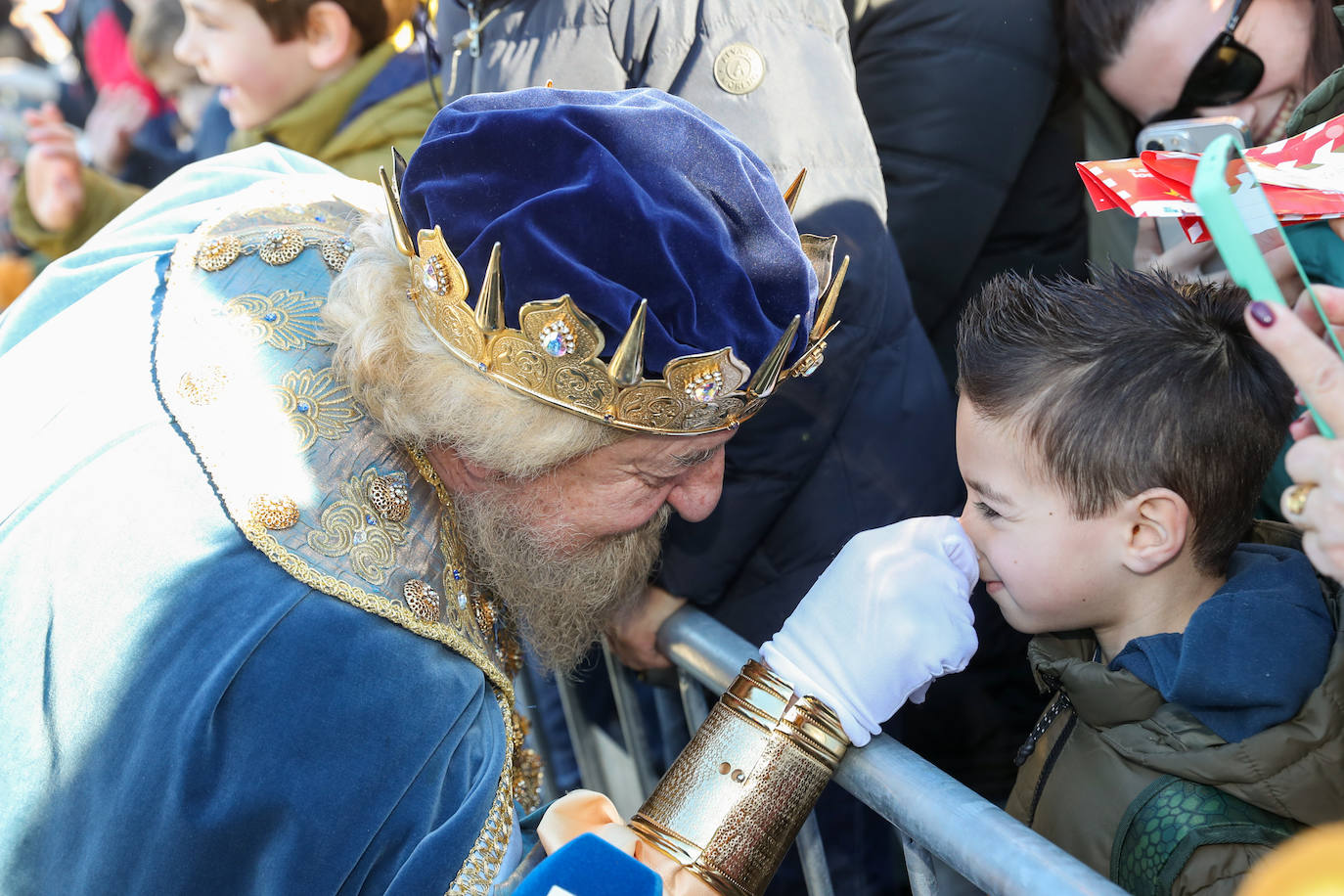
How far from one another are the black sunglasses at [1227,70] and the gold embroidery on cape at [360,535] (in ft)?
5.35

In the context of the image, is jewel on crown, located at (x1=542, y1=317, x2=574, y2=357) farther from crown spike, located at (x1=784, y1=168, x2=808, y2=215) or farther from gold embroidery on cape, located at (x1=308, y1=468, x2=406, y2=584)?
crown spike, located at (x1=784, y1=168, x2=808, y2=215)

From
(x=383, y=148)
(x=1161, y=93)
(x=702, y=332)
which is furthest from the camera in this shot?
(x=383, y=148)

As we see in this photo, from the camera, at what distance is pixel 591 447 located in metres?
1.65

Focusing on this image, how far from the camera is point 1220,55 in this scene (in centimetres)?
199

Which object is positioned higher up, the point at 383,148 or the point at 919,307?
the point at 919,307

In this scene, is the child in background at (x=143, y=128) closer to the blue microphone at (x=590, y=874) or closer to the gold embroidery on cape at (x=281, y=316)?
the gold embroidery on cape at (x=281, y=316)

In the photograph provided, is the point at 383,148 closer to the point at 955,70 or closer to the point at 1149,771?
the point at 955,70

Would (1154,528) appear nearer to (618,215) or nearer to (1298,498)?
(1298,498)

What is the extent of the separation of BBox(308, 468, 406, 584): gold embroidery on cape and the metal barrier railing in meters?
0.55

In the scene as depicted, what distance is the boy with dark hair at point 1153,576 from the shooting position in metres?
1.28

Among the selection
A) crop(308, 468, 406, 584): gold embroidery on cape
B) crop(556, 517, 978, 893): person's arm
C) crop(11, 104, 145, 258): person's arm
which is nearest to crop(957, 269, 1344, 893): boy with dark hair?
crop(556, 517, 978, 893): person's arm

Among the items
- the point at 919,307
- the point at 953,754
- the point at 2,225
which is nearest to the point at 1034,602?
the point at 953,754

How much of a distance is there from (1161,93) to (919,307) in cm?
64

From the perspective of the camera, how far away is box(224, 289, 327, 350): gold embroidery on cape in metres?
1.63
